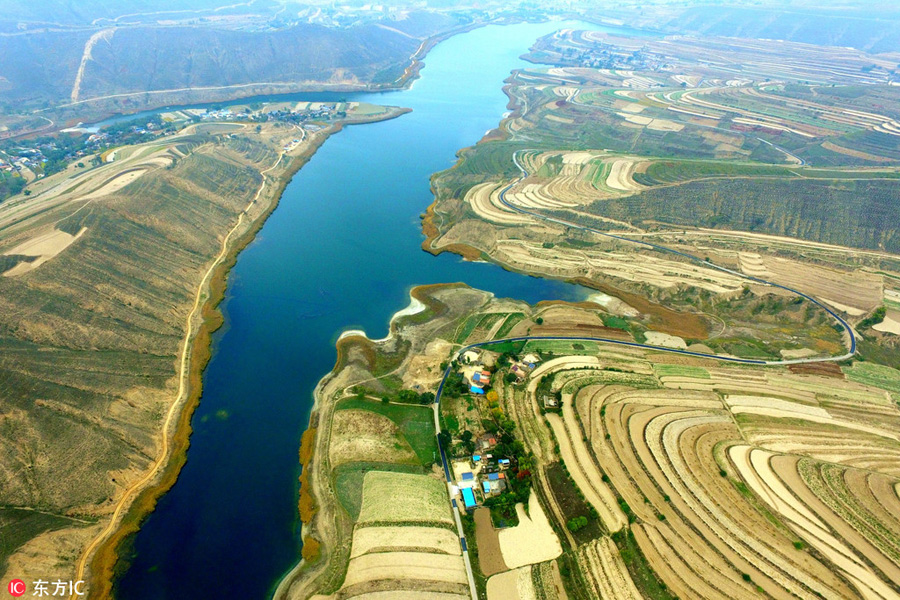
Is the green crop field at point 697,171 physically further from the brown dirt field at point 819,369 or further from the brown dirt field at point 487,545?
the brown dirt field at point 487,545

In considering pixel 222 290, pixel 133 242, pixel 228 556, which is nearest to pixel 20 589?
pixel 228 556

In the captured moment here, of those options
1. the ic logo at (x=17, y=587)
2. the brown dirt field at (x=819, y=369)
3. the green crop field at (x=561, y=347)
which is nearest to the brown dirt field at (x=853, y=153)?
the brown dirt field at (x=819, y=369)

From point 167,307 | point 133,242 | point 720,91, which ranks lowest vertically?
point 167,307

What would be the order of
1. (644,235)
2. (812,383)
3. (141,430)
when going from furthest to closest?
1. (644,235)
2. (812,383)
3. (141,430)

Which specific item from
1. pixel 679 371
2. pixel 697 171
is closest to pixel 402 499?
pixel 679 371

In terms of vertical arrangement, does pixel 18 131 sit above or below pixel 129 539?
above

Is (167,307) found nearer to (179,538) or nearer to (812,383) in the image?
(179,538)

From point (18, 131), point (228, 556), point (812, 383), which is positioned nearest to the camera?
point (228, 556)

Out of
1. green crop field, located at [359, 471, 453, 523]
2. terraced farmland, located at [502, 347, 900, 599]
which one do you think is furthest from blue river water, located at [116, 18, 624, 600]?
terraced farmland, located at [502, 347, 900, 599]
